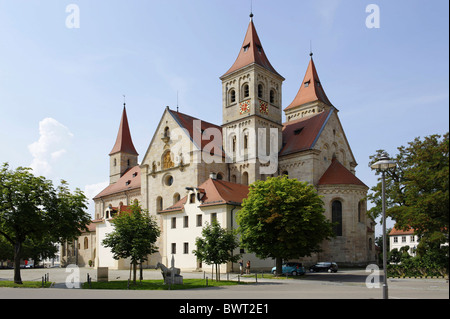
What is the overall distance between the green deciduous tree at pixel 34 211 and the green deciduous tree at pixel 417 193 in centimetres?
2281

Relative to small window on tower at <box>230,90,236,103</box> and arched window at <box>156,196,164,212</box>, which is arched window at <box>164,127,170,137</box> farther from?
small window on tower at <box>230,90,236,103</box>

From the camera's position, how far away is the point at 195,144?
174 feet

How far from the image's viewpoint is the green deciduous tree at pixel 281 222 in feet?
116

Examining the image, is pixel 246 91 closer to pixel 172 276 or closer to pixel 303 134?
pixel 303 134

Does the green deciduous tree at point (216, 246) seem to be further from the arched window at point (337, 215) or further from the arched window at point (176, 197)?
the arched window at point (176, 197)

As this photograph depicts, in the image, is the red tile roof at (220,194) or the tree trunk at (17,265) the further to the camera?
the red tile roof at (220,194)


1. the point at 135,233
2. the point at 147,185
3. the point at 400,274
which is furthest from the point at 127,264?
the point at 400,274

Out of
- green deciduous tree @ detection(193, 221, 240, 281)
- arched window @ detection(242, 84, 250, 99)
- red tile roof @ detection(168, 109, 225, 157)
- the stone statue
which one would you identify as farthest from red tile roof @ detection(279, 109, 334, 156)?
the stone statue

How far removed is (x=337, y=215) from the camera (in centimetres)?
→ 4862

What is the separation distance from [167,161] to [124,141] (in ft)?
103

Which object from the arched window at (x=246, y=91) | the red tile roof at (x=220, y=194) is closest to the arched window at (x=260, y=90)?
the arched window at (x=246, y=91)

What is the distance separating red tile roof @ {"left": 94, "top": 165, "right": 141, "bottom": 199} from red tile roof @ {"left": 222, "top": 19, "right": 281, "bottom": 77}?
2351cm

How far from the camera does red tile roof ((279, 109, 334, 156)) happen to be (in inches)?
2088
